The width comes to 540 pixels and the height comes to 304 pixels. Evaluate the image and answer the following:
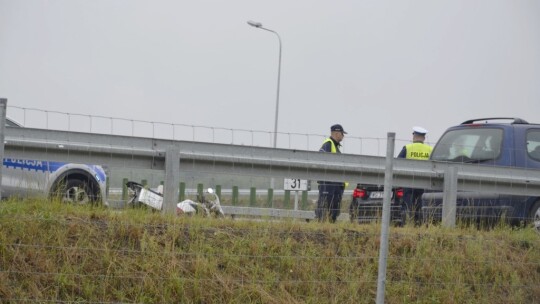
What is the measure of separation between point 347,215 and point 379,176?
853 mm

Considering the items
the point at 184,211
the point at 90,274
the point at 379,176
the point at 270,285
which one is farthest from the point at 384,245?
the point at 379,176

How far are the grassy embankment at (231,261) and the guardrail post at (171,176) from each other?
0.57 metres

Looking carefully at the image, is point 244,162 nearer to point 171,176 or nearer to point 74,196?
point 171,176

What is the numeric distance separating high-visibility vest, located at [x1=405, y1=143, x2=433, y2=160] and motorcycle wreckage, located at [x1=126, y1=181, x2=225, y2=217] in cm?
345

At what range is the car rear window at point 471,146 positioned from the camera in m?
11.8

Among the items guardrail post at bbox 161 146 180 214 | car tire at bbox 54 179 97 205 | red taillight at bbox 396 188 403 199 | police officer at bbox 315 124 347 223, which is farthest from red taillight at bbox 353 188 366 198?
car tire at bbox 54 179 97 205

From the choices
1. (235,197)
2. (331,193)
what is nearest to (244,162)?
(235,197)

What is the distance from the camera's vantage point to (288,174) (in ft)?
32.0

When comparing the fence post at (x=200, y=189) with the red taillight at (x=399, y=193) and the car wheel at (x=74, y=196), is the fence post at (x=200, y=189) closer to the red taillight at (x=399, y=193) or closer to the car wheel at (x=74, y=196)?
the car wheel at (x=74, y=196)

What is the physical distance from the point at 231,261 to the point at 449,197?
3.48 m

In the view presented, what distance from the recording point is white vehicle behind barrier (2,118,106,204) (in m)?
8.72

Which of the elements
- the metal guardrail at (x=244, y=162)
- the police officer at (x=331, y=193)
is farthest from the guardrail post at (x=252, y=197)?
the metal guardrail at (x=244, y=162)

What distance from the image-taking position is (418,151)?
505 inches

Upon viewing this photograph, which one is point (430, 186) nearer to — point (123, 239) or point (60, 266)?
point (123, 239)
